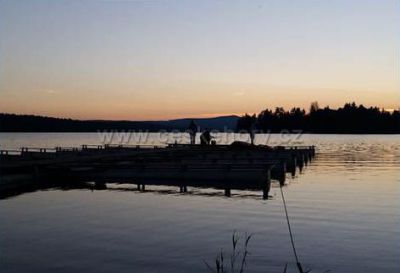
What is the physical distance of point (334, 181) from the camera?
102 ft

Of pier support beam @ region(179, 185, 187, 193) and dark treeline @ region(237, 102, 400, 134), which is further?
dark treeline @ region(237, 102, 400, 134)

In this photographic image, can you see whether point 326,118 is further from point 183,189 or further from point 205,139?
point 183,189

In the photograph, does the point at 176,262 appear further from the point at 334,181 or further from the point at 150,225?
the point at 334,181

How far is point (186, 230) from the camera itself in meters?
15.2

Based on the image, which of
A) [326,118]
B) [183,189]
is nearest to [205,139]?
[183,189]

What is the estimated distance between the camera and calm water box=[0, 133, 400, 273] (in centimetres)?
1160

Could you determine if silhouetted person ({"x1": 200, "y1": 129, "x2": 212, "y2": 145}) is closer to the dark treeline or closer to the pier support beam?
the pier support beam

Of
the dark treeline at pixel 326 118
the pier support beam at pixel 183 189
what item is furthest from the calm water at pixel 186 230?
the dark treeline at pixel 326 118

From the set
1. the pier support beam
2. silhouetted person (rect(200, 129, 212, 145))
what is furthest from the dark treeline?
the pier support beam

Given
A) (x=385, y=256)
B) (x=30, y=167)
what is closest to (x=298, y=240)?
(x=385, y=256)

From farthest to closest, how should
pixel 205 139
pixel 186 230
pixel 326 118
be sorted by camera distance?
pixel 326 118
pixel 205 139
pixel 186 230

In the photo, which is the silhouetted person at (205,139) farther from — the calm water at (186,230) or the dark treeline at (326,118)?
the dark treeline at (326,118)

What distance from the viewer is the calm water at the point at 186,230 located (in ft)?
38.1

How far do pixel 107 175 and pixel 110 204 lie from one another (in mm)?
9007
